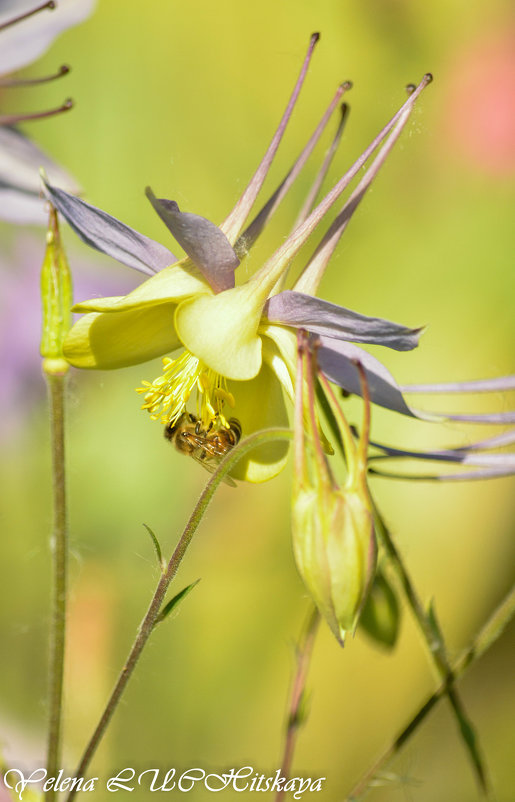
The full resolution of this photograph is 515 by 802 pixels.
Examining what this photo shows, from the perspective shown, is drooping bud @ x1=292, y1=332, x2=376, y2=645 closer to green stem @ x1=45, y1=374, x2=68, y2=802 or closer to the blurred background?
green stem @ x1=45, y1=374, x2=68, y2=802

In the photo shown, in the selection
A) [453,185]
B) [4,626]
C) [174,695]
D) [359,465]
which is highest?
[453,185]

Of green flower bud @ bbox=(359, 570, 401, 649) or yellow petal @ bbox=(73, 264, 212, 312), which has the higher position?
yellow petal @ bbox=(73, 264, 212, 312)

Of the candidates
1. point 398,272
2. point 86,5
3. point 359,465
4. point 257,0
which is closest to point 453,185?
point 398,272

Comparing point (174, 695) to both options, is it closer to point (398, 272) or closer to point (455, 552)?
point (455, 552)

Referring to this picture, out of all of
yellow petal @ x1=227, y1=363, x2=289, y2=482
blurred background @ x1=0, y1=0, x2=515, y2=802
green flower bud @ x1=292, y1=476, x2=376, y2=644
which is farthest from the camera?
blurred background @ x1=0, y1=0, x2=515, y2=802

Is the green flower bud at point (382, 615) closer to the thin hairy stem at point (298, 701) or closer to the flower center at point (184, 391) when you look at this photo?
the thin hairy stem at point (298, 701)

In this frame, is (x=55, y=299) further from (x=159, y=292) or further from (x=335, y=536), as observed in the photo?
(x=335, y=536)

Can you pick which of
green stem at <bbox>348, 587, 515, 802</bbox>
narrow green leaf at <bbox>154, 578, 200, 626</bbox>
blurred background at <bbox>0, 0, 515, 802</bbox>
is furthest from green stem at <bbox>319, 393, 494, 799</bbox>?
blurred background at <bbox>0, 0, 515, 802</bbox>
